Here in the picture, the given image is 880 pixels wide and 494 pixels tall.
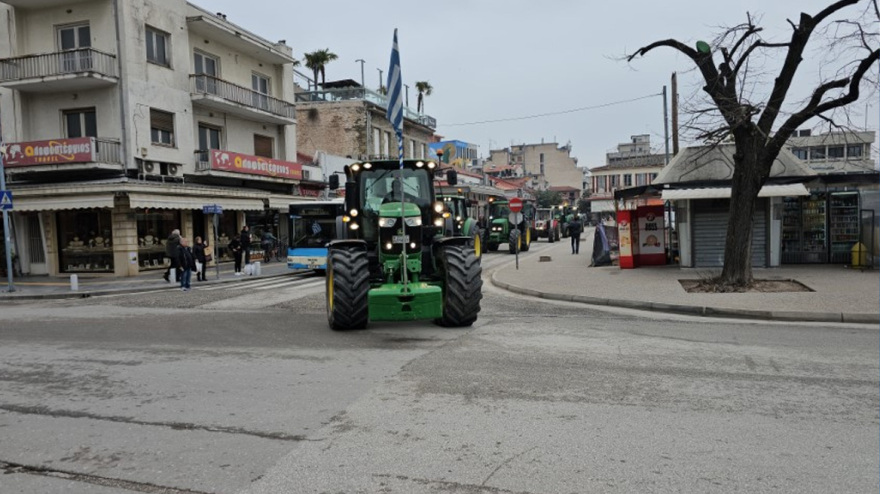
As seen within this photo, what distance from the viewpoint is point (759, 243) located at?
685 inches

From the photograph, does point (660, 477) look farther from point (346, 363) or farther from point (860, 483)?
point (346, 363)

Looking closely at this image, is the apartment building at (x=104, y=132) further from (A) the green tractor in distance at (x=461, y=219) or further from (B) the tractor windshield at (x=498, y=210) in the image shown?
(B) the tractor windshield at (x=498, y=210)

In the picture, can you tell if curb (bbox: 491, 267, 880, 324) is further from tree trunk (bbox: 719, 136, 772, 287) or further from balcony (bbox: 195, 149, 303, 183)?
balcony (bbox: 195, 149, 303, 183)

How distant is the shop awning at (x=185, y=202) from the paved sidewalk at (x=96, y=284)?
2643mm

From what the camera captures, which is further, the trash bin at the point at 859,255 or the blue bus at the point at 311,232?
the blue bus at the point at 311,232

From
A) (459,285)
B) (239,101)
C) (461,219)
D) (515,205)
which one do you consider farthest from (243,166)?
(459,285)

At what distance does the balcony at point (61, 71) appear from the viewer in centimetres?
2098

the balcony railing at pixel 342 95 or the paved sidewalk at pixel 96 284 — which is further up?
the balcony railing at pixel 342 95

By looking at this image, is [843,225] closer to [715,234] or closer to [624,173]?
[715,234]

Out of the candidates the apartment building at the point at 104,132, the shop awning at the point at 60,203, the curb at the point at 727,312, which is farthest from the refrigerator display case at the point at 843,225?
the shop awning at the point at 60,203

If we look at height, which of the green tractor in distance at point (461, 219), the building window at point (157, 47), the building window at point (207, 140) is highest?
the building window at point (157, 47)

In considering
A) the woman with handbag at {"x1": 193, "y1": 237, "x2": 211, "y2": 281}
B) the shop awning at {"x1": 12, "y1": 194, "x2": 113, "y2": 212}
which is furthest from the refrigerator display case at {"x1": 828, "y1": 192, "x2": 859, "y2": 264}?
the shop awning at {"x1": 12, "y1": 194, "x2": 113, "y2": 212}

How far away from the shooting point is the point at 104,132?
72.7ft

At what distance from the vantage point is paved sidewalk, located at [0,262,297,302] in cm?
1673
